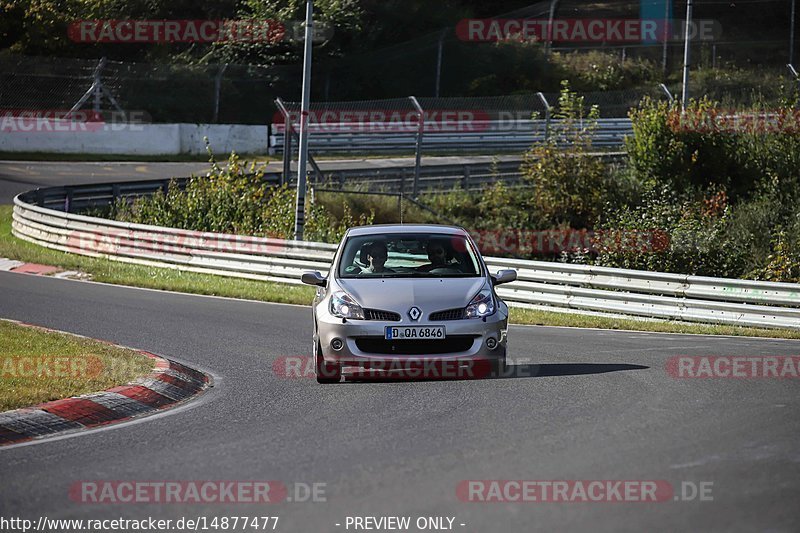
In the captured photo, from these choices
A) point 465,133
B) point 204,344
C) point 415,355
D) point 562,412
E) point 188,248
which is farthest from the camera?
point 465,133

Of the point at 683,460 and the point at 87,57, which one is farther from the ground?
the point at 87,57

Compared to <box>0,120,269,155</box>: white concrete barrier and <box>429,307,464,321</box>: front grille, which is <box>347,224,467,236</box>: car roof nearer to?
<box>429,307,464,321</box>: front grille

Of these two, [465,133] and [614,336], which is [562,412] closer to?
[614,336]

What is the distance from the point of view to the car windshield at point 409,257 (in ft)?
38.0

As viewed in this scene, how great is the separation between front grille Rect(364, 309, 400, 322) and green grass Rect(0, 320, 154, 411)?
6.96 feet

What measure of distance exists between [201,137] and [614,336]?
2965cm

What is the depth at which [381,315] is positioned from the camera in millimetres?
10641

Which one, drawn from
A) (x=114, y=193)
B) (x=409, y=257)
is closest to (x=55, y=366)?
(x=409, y=257)

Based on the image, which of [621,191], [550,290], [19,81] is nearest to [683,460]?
[550,290]

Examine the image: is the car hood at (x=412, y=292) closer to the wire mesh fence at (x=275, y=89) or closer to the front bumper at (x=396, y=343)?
the front bumper at (x=396, y=343)

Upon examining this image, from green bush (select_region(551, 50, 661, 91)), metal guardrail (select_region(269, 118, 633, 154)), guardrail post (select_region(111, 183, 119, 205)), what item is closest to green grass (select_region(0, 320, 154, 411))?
guardrail post (select_region(111, 183, 119, 205))

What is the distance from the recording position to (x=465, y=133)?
4612cm

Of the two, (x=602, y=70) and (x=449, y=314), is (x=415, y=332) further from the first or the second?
(x=602, y=70)

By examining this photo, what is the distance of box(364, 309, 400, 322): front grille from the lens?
10.6 metres
